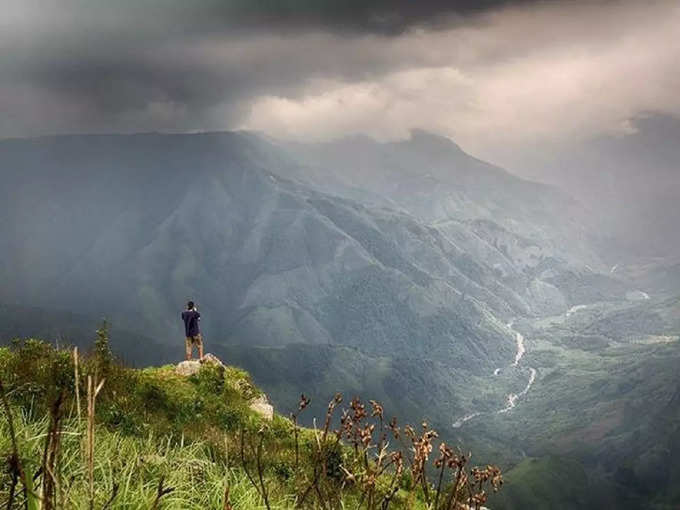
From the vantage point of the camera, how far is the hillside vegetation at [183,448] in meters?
4.24

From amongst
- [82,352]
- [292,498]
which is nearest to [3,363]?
[82,352]

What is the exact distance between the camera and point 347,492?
14312 mm

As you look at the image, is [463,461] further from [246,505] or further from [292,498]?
[292,498]

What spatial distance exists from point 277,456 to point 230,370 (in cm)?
1005

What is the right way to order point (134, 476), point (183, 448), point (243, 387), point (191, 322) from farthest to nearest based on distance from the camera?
point (191, 322), point (243, 387), point (183, 448), point (134, 476)

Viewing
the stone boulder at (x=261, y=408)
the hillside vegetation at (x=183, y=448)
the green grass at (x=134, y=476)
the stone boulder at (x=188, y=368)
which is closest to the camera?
the hillside vegetation at (x=183, y=448)

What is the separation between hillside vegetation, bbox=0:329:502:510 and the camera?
424 centimetres

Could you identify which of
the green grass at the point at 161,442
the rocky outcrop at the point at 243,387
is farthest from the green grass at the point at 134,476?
the rocky outcrop at the point at 243,387

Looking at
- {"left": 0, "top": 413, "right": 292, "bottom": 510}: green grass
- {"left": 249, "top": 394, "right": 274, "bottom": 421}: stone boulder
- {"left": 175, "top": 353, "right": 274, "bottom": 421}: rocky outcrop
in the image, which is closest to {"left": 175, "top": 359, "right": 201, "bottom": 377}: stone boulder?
{"left": 175, "top": 353, "right": 274, "bottom": 421}: rocky outcrop

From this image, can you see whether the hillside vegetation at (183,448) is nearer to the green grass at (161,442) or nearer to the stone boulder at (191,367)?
the green grass at (161,442)

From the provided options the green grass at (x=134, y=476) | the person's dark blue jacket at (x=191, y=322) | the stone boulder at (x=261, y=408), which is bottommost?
the stone boulder at (x=261, y=408)

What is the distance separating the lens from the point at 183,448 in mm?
9719

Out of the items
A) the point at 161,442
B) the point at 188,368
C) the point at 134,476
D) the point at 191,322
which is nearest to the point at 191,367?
the point at 188,368

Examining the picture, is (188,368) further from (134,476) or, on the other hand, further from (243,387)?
(134,476)
